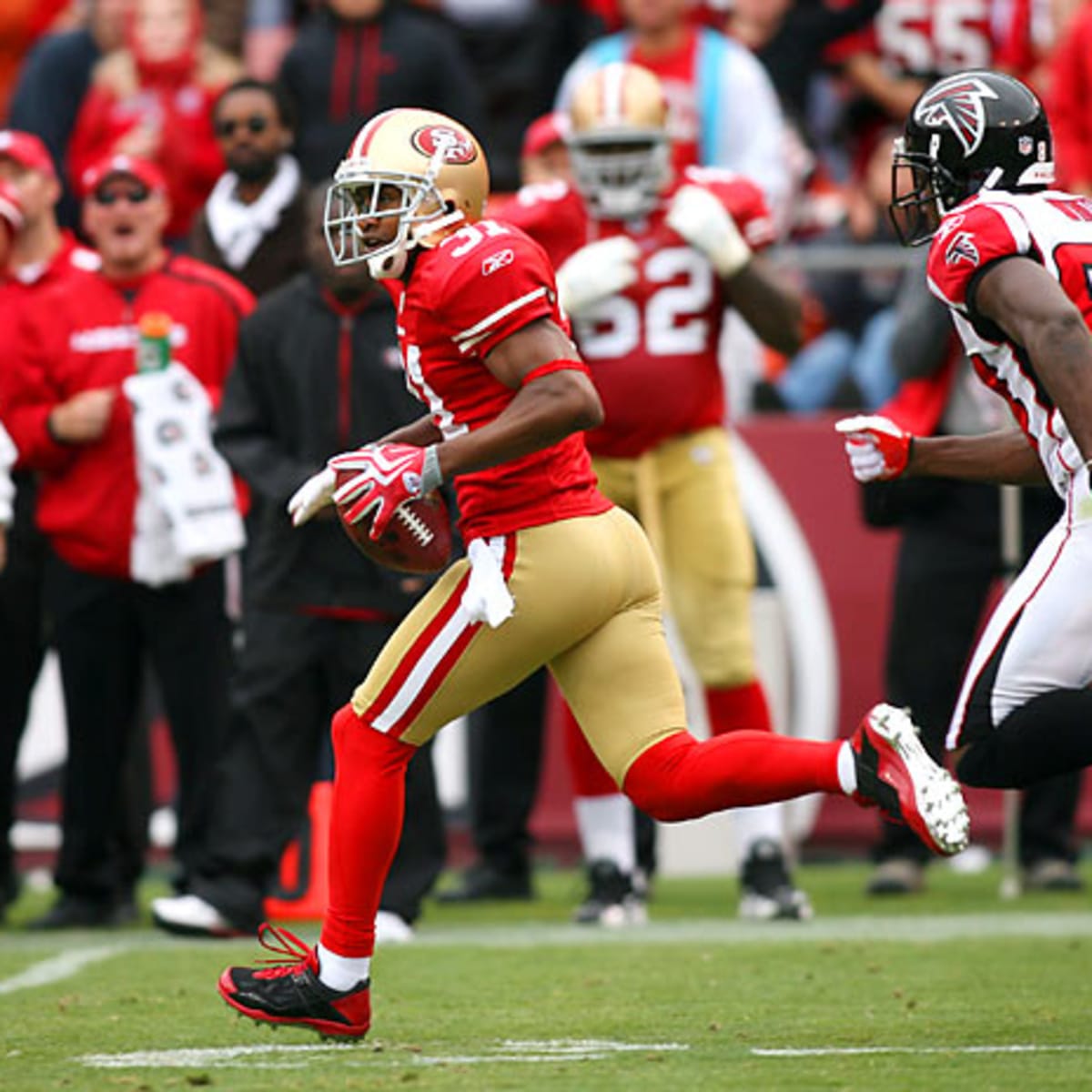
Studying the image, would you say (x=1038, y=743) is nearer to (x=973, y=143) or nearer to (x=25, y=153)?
(x=973, y=143)

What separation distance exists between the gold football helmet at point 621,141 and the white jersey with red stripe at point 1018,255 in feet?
8.84

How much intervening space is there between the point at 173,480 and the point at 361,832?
2811 millimetres

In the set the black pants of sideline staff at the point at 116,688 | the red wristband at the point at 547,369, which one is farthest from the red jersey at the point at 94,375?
the red wristband at the point at 547,369

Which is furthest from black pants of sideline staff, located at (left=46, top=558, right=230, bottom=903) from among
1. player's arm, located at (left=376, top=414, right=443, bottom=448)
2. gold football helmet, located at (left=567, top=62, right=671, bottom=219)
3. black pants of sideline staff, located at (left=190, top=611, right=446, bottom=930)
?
player's arm, located at (left=376, top=414, right=443, bottom=448)

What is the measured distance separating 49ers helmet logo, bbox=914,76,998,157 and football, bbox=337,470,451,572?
4.22ft

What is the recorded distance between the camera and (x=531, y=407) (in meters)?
5.11

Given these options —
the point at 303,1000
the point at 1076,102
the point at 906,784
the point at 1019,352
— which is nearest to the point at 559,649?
the point at 906,784

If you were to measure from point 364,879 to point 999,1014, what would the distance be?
1444 mm

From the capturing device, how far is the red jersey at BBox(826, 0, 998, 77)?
34.6ft

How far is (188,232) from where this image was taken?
10.7 meters

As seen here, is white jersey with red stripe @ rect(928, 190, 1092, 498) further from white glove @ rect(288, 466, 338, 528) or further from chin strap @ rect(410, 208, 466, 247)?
white glove @ rect(288, 466, 338, 528)

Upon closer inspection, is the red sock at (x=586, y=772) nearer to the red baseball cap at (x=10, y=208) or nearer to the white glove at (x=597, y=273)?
the white glove at (x=597, y=273)

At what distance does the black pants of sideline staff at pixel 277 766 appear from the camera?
7781 millimetres

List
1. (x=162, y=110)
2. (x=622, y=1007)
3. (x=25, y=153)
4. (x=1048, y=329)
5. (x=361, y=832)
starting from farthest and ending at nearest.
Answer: (x=162, y=110) < (x=25, y=153) < (x=622, y=1007) < (x=361, y=832) < (x=1048, y=329)
